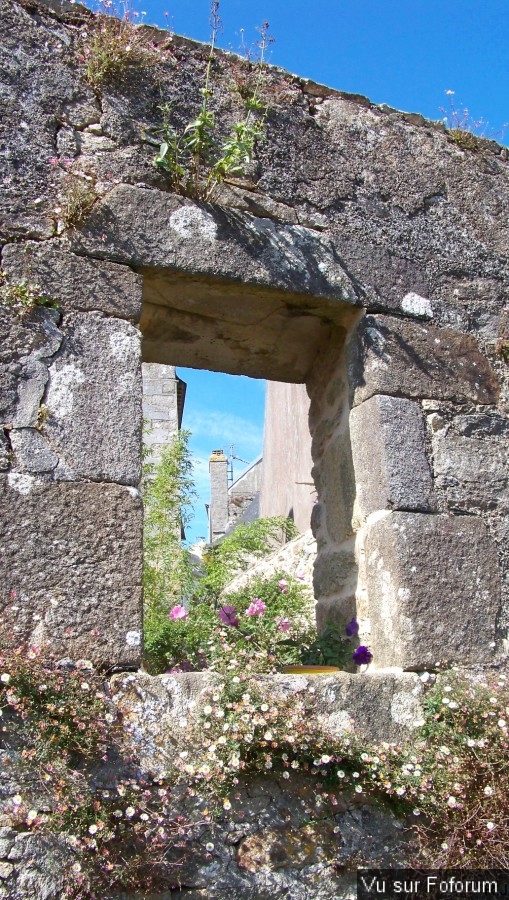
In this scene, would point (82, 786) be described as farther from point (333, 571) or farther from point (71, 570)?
point (333, 571)

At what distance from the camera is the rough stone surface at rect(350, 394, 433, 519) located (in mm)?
3145

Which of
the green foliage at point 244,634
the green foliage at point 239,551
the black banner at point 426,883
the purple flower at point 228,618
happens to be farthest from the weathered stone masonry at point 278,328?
the green foliage at point 239,551

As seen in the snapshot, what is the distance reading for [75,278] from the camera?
2.90 meters

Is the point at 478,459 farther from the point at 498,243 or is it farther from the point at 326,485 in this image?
the point at 498,243

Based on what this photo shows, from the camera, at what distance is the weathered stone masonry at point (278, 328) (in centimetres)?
266

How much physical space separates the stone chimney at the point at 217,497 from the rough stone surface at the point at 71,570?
15.5 m

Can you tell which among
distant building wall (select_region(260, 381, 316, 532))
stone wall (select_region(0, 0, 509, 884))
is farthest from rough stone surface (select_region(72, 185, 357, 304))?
distant building wall (select_region(260, 381, 316, 532))

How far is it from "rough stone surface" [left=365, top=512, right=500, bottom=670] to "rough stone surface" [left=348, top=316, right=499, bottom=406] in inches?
21.1

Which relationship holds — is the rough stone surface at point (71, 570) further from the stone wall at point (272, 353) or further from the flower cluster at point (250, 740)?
the flower cluster at point (250, 740)

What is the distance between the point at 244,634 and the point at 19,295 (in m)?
1.65

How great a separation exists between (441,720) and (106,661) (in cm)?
112

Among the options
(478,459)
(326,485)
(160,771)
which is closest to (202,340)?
(326,485)

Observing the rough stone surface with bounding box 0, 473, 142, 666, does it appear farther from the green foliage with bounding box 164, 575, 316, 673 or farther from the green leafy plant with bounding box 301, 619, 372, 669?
the green leafy plant with bounding box 301, 619, 372, 669

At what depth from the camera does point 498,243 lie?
383 cm
